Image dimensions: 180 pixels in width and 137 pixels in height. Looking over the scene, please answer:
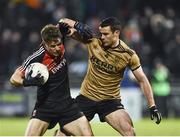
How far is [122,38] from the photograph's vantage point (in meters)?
23.4

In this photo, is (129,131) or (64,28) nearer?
(64,28)

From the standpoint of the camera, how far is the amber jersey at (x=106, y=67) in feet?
41.0

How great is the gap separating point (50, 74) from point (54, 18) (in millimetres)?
13130

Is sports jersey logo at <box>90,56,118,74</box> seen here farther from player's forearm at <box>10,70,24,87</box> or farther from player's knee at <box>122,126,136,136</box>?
player's forearm at <box>10,70,24,87</box>

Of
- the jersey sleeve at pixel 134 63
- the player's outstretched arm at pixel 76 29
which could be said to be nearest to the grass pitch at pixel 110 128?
the jersey sleeve at pixel 134 63

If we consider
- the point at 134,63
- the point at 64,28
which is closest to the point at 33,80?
the point at 64,28

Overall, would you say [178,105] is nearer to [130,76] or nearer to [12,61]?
[130,76]

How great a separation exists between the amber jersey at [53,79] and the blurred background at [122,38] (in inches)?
430

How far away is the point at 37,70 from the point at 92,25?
13.4 meters

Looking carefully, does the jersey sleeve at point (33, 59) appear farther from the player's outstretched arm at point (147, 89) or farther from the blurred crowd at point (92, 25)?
the blurred crowd at point (92, 25)

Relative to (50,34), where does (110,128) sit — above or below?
below

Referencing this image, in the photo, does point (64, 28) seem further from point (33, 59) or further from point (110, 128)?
point (110, 128)

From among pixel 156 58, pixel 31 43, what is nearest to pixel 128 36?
pixel 156 58

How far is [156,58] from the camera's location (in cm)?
2441
